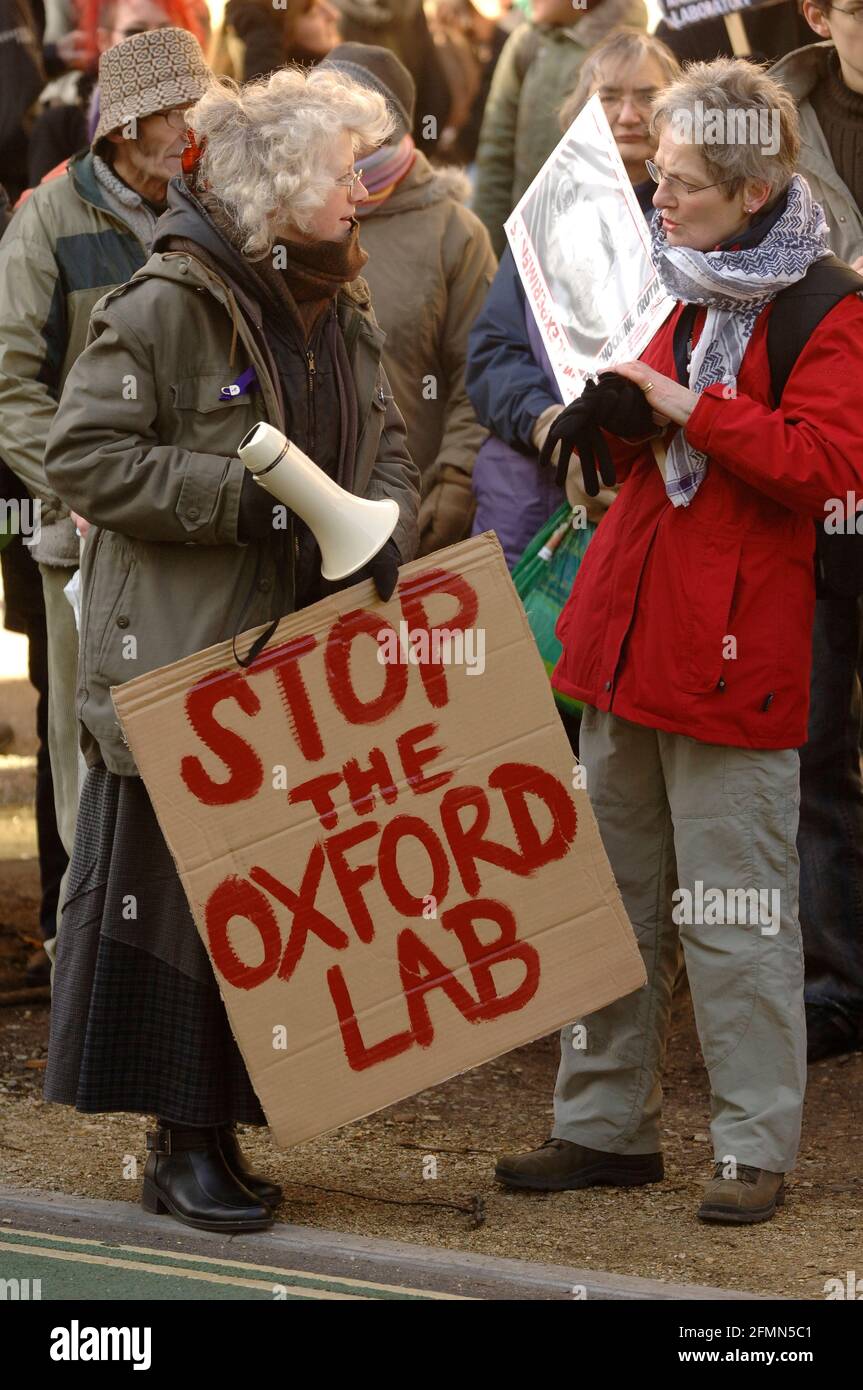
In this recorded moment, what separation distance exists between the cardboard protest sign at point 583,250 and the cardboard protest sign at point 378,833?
950mm

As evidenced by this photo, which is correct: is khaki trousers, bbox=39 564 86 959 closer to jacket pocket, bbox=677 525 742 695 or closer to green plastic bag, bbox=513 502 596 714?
green plastic bag, bbox=513 502 596 714

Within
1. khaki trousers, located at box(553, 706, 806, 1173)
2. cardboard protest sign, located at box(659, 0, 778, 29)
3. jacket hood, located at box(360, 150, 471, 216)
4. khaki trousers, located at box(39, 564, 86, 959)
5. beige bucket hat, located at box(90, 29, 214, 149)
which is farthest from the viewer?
cardboard protest sign, located at box(659, 0, 778, 29)

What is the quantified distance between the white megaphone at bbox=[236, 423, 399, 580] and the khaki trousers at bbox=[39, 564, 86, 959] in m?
1.71

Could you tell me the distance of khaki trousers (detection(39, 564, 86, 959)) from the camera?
6000 millimetres

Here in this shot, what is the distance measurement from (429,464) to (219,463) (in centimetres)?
218

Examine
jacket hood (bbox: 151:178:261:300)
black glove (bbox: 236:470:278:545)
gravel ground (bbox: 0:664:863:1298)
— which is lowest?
gravel ground (bbox: 0:664:863:1298)

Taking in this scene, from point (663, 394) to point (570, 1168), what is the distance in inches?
65.2

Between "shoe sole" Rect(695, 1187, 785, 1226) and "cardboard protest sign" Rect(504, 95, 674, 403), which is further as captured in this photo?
"cardboard protest sign" Rect(504, 95, 674, 403)

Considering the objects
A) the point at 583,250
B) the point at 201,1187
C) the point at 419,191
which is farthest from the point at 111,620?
the point at 419,191

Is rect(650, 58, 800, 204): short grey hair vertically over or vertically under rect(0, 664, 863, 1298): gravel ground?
over

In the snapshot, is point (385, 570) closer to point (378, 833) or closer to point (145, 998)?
point (378, 833)

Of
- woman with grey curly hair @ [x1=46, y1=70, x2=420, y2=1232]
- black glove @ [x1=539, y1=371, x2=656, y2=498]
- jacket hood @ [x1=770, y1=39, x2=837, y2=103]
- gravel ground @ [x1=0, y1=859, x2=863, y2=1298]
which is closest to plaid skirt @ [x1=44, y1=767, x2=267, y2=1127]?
woman with grey curly hair @ [x1=46, y1=70, x2=420, y2=1232]

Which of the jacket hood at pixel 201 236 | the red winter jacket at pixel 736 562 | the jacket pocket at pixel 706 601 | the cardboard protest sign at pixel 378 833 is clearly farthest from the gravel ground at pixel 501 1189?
the jacket hood at pixel 201 236

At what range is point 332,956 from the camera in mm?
4379
